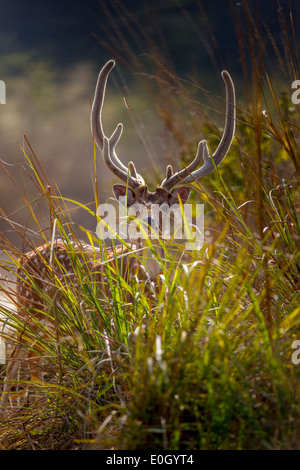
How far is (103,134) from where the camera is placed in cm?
329

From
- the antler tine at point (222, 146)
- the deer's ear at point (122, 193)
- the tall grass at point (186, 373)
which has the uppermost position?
the antler tine at point (222, 146)

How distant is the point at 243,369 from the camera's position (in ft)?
3.80

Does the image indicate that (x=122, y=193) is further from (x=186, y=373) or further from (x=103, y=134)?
(x=186, y=373)

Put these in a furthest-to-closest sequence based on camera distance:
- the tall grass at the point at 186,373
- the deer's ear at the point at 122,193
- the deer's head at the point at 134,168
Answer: the deer's ear at the point at 122,193, the deer's head at the point at 134,168, the tall grass at the point at 186,373

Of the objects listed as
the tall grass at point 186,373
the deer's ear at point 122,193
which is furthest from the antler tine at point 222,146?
the tall grass at point 186,373

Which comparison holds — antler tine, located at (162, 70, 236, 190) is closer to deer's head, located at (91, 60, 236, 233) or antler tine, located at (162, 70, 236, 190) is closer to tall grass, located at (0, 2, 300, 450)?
deer's head, located at (91, 60, 236, 233)

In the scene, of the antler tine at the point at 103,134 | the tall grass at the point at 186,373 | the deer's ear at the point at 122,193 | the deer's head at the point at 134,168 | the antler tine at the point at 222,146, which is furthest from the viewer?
the deer's ear at the point at 122,193

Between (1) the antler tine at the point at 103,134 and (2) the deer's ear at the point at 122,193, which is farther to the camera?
(2) the deer's ear at the point at 122,193

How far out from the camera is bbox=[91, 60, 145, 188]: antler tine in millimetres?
2922

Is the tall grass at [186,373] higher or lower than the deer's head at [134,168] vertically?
lower

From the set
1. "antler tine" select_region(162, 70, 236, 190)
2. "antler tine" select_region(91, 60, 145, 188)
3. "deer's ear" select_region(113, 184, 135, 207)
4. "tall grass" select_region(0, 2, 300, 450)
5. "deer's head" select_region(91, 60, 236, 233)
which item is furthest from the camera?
"deer's ear" select_region(113, 184, 135, 207)

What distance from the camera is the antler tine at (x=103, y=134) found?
115 inches

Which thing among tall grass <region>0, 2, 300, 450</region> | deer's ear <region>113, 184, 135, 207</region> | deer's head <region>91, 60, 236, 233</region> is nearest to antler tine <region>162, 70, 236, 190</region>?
deer's head <region>91, 60, 236, 233</region>

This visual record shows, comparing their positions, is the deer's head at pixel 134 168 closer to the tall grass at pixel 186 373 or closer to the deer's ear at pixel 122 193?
the deer's ear at pixel 122 193
